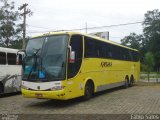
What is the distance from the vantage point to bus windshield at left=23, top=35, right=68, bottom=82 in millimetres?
13797

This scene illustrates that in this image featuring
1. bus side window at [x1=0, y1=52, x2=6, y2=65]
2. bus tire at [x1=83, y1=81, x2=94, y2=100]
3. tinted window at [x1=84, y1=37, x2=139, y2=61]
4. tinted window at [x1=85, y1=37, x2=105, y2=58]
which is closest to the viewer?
bus tire at [x1=83, y1=81, x2=94, y2=100]

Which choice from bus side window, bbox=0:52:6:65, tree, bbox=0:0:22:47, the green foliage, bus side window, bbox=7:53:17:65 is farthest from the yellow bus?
the green foliage

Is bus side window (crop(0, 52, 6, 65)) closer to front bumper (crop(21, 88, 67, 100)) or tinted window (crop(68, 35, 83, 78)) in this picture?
front bumper (crop(21, 88, 67, 100))

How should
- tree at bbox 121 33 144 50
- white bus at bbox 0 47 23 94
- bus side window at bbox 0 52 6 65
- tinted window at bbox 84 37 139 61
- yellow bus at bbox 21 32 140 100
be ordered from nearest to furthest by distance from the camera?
yellow bus at bbox 21 32 140 100 < tinted window at bbox 84 37 139 61 < bus side window at bbox 0 52 6 65 < white bus at bbox 0 47 23 94 < tree at bbox 121 33 144 50

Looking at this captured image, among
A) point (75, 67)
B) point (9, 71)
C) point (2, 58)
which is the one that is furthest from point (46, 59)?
point (9, 71)

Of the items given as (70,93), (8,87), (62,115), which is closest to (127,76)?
(8,87)

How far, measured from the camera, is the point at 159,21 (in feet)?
287

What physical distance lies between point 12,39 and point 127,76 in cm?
2533

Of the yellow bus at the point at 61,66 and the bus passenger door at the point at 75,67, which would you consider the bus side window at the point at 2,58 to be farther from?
the bus passenger door at the point at 75,67

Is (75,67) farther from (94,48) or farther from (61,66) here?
(94,48)

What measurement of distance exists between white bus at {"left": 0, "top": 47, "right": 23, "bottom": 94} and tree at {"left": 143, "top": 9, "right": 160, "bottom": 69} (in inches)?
2715

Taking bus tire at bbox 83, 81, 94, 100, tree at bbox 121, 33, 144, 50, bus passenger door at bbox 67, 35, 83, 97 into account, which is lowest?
bus tire at bbox 83, 81, 94, 100

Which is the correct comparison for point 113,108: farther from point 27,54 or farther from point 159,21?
point 159,21

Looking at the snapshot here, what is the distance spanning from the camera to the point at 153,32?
88.0 meters
